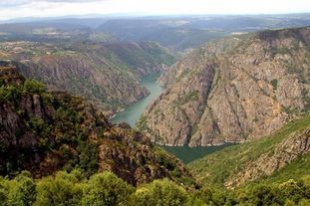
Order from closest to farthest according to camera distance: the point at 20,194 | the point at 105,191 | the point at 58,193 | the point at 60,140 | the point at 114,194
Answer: the point at 20,194 < the point at 58,193 < the point at 105,191 < the point at 114,194 < the point at 60,140

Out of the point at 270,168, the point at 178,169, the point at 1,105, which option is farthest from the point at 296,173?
the point at 1,105

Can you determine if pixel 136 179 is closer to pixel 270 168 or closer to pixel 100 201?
pixel 100 201

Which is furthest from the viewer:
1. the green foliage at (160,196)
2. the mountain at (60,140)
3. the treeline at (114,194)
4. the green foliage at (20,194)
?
the mountain at (60,140)

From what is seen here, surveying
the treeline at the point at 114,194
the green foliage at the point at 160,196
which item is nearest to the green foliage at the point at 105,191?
the treeline at the point at 114,194

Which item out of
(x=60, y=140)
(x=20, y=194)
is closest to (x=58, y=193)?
(x=20, y=194)

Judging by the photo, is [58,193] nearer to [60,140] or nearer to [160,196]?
[160,196]

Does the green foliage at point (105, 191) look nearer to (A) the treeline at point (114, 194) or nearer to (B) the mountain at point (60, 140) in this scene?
(A) the treeline at point (114, 194)
